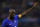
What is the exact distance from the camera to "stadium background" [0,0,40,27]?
7539 millimetres

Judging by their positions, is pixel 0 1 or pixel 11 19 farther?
pixel 0 1

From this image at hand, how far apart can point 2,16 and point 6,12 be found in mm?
281

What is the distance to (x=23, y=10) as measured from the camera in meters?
Answer: 7.82

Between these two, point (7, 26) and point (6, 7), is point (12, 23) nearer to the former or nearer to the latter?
point (7, 26)

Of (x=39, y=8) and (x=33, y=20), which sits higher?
(x=39, y=8)

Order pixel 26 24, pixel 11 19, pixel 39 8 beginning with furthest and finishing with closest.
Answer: pixel 39 8 < pixel 26 24 < pixel 11 19

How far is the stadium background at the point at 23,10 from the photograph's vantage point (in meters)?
7.54

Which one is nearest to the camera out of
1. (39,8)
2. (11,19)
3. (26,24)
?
(11,19)

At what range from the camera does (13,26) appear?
3.92 m

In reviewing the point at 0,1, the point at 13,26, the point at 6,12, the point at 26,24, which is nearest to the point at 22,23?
the point at 26,24

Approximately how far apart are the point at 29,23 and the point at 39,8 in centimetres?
102

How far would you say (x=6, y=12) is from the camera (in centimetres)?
786

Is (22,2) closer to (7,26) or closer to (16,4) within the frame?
(16,4)

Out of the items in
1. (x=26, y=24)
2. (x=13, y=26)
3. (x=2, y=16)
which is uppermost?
(x=2, y=16)
